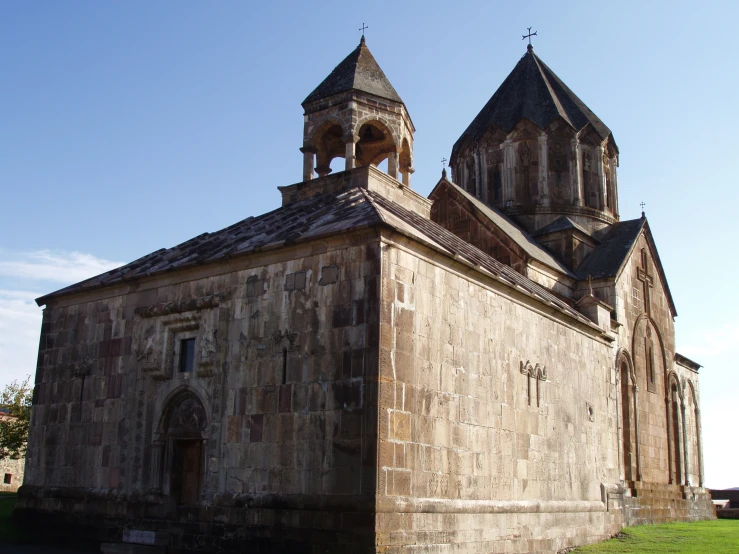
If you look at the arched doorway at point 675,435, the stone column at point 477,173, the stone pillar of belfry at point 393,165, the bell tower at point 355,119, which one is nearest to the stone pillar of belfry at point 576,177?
the stone column at point 477,173

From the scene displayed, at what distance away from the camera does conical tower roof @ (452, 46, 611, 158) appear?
2550cm

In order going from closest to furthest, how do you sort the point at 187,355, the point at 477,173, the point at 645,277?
the point at 187,355
the point at 645,277
the point at 477,173

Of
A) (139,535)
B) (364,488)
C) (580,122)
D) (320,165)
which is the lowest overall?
(139,535)

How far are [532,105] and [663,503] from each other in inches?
519

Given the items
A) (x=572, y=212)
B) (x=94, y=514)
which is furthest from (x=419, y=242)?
(x=572, y=212)

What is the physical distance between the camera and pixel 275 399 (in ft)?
39.5

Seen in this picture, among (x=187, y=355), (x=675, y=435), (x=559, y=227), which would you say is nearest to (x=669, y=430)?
(x=675, y=435)

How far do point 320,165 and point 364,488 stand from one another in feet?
30.8

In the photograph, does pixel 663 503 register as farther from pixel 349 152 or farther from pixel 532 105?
pixel 532 105

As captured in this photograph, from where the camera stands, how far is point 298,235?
12609 mm

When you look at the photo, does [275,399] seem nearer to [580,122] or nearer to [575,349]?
[575,349]

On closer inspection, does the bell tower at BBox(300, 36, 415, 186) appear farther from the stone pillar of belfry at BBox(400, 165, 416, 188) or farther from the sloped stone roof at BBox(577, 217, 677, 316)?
the sloped stone roof at BBox(577, 217, 677, 316)

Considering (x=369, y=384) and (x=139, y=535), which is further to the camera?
(x=139, y=535)

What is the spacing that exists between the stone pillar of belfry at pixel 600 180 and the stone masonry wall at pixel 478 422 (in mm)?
9469
